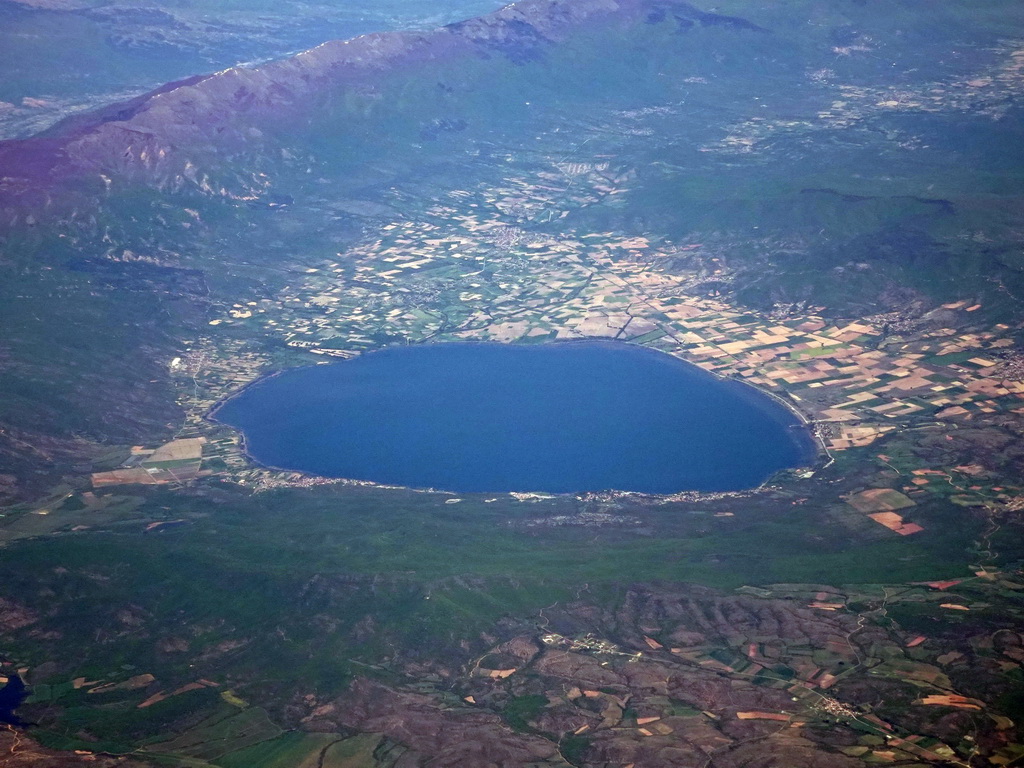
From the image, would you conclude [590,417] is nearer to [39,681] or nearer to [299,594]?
[299,594]

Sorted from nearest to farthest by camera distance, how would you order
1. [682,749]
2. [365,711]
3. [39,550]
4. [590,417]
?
[682,749] < [365,711] < [39,550] < [590,417]

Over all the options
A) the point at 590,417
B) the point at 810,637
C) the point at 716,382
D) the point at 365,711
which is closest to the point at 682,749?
the point at 810,637

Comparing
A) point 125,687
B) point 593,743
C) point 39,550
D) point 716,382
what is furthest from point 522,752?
point 716,382

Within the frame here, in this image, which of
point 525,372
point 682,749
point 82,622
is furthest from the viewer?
point 525,372

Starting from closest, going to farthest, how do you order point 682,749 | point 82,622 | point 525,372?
1. point 682,749
2. point 82,622
3. point 525,372

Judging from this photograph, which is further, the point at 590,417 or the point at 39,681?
the point at 590,417

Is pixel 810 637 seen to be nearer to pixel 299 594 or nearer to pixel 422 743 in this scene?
pixel 422 743
